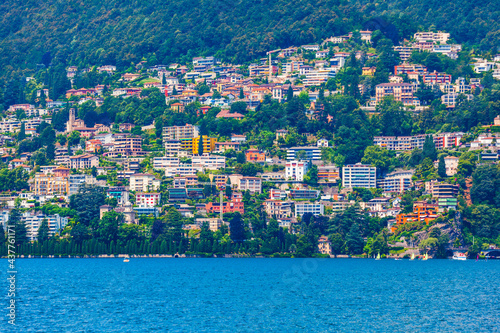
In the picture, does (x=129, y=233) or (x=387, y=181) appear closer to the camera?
(x=129, y=233)

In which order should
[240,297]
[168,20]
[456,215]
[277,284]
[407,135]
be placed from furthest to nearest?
[168,20]
[407,135]
[456,215]
[277,284]
[240,297]

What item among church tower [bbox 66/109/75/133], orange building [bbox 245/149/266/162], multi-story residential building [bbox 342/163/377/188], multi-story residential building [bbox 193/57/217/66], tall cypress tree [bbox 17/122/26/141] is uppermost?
multi-story residential building [bbox 193/57/217/66]

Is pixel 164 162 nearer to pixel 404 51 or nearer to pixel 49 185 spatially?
pixel 49 185

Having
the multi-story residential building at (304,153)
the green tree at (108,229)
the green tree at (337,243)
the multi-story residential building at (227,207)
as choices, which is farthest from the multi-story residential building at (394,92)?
the green tree at (108,229)

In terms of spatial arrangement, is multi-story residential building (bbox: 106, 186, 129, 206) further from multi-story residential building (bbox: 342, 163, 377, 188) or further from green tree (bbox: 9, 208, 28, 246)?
multi-story residential building (bbox: 342, 163, 377, 188)

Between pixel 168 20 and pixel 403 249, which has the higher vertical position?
pixel 168 20

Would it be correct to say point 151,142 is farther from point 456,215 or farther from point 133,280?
point 133,280

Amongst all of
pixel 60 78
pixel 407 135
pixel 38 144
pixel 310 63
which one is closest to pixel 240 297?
pixel 407 135

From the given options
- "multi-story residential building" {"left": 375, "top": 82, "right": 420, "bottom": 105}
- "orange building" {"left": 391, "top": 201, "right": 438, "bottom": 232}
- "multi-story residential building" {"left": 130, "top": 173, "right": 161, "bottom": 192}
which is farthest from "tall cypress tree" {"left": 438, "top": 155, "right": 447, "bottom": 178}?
"multi-story residential building" {"left": 130, "top": 173, "right": 161, "bottom": 192}
